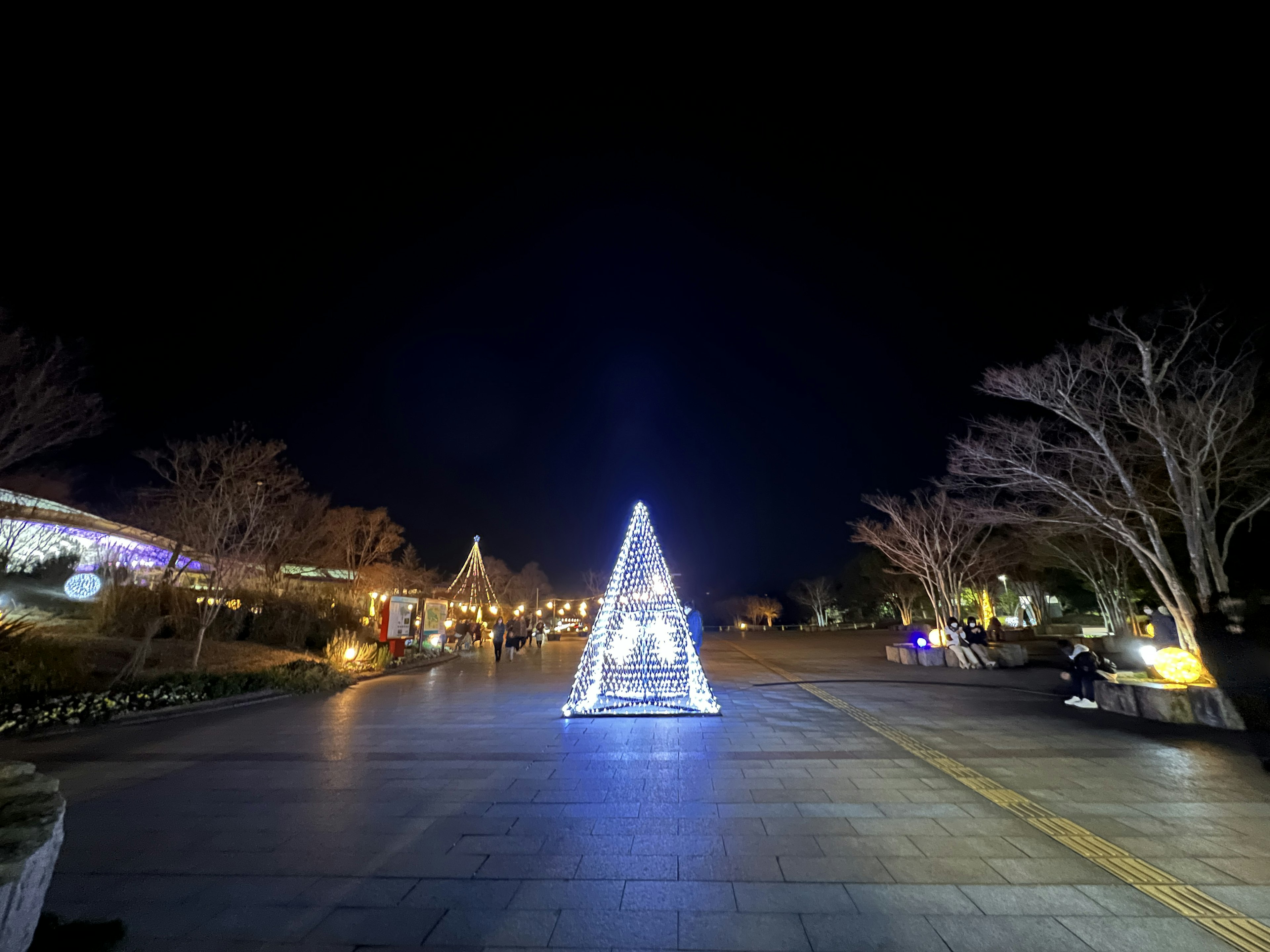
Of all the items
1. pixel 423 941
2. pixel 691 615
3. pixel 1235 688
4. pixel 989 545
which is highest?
pixel 989 545

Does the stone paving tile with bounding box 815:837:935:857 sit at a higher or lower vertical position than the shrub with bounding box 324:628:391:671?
lower

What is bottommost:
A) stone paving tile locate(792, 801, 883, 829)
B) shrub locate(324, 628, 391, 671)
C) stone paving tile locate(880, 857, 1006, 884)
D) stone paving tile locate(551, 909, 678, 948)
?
stone paving tile locate(551, 909, 678, 948)

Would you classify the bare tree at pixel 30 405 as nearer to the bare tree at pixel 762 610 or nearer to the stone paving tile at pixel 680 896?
the stone paving tile at pixel 680 896

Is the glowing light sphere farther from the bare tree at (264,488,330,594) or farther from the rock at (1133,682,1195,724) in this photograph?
the rock at (1133,682,1195,724)

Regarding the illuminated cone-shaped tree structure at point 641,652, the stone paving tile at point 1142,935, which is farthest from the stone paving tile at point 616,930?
the illuminated cone-shaped tree structure at point 641,652

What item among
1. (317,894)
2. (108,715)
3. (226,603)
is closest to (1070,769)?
(317,894)

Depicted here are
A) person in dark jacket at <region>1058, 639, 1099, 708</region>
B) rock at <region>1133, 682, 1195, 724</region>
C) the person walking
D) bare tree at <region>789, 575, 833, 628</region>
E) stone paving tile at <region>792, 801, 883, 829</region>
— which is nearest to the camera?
stone paving tile at <region>792, 801, 883, 829</region>

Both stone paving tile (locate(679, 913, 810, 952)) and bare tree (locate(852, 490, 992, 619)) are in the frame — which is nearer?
stone paving tile (locate(679, 913, 810, 952))

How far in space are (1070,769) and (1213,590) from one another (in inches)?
241

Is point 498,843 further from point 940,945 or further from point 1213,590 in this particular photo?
point 1213,590

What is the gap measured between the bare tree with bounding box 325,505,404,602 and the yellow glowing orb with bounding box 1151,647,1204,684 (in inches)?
1187

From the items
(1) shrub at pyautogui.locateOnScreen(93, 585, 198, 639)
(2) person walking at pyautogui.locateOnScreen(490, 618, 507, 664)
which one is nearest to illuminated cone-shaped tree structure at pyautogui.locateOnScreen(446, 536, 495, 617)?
(2) person walking at pyautogui.locateOnScreen(490, 618, 507, 664)

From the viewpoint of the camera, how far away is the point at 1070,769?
6242 millimetres

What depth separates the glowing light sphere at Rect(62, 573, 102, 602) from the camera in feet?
55.4
